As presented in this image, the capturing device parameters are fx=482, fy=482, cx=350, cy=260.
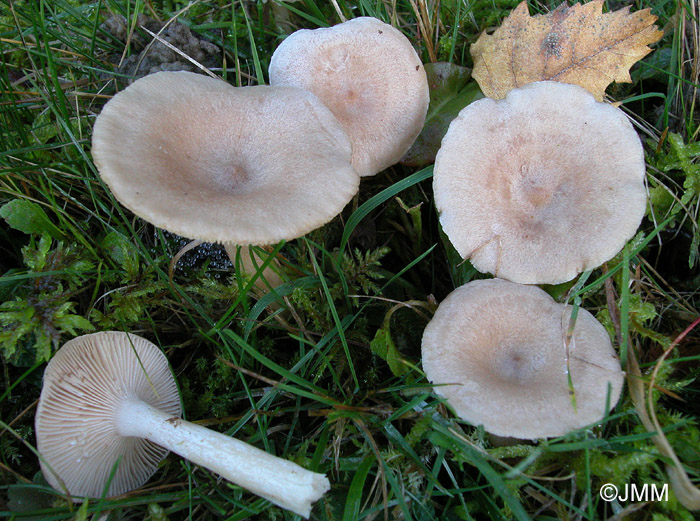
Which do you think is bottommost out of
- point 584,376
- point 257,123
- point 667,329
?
point 667,329

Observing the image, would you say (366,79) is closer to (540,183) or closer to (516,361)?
(540,183)

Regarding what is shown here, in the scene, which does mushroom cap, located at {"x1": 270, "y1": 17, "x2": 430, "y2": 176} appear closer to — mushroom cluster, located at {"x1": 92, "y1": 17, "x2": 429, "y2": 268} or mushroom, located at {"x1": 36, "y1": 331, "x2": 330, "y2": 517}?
mushroom cluster, located at {"x1": 92, "y1": 17, "x2": 429, "y2": 268}

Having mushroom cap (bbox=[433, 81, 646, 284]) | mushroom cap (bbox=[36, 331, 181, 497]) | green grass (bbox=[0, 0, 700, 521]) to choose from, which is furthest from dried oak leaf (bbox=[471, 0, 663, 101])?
mushroom cap (bbox=[36, 331, 181, 497])

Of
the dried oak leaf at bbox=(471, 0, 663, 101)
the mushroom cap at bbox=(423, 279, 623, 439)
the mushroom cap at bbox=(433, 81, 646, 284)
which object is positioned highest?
the dried oak leaf at bbox=(471, 0, 663, 101)

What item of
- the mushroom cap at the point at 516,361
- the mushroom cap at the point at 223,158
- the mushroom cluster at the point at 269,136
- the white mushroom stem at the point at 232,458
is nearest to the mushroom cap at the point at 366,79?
the mushroom cluster at the point at 269,136

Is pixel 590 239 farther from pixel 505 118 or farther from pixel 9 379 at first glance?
pixel 9 379

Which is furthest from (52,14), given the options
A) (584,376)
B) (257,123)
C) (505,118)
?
(584,376)

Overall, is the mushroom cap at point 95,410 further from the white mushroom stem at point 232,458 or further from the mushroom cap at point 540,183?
the mushroom cap at point 540,183
